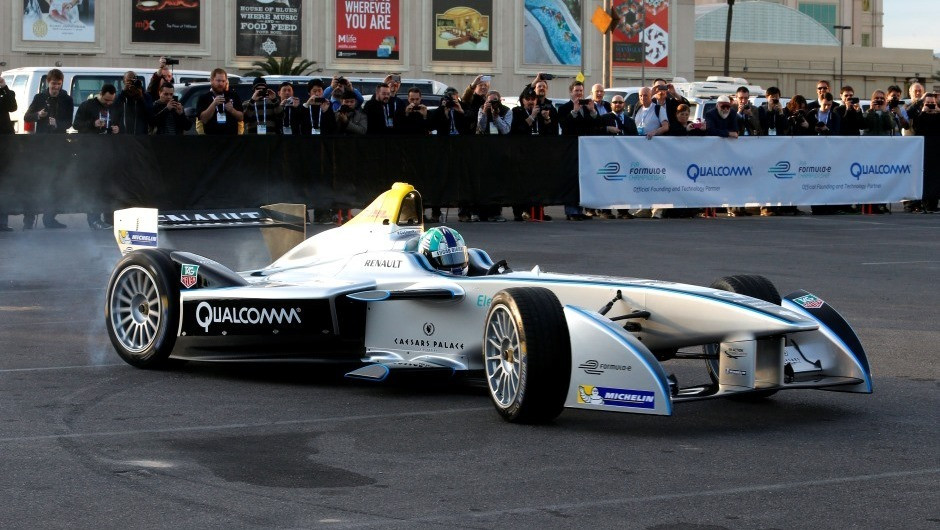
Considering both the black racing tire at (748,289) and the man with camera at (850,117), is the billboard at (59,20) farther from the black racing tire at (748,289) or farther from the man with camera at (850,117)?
the black racing tire at (748,289)

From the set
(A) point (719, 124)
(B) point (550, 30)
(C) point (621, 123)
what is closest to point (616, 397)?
(C) point (621, 123)

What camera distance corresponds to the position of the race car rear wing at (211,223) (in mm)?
9344

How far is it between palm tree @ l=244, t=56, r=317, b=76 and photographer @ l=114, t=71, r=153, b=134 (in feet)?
141

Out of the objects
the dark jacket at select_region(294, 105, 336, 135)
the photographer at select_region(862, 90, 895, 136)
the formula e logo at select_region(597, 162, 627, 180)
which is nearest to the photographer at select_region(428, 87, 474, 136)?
the dark jacket at select_region(294, 105, 336, 135)

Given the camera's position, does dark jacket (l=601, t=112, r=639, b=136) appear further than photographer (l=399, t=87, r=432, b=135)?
Yes

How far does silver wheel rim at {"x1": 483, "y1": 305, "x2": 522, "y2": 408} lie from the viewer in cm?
711

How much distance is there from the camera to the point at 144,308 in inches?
355

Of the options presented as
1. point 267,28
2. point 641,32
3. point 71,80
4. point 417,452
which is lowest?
point 417,452

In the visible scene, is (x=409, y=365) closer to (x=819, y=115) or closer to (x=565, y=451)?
(x=565, y=451)

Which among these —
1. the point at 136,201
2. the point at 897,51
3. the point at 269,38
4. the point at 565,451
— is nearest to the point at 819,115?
the point at 136,201

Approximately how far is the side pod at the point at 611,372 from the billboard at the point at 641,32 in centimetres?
6689

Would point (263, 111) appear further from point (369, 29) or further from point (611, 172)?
point (369, 29)

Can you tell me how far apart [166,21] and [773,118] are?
4347cm

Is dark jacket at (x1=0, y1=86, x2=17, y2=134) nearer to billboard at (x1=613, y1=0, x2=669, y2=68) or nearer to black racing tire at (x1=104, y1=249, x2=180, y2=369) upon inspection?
black racing tire at (x1=104, y1=249, x2=180, y2=369)
